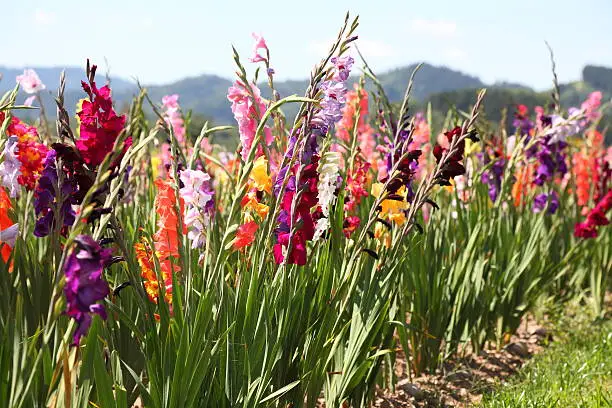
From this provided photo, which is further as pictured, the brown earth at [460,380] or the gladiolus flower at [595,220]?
the gladiolus flower at [595,220]

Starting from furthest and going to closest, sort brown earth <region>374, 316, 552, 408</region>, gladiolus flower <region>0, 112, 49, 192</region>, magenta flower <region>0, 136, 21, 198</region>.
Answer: brown earth <region>374, 316, 552, 408</region>, gladiolus flower <region>0, 112, 49, 192</region>, magenta flower <region>0, 136, 21, 198</region>

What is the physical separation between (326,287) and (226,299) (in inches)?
19.0

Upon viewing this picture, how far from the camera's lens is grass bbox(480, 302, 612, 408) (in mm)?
3096

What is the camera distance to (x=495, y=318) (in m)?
4.13

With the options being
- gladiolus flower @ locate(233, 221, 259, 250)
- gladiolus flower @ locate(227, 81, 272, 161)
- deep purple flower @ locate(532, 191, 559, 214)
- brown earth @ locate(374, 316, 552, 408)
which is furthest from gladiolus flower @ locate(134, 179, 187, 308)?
deep purple flower @ locate(532, 191, 559, 214)

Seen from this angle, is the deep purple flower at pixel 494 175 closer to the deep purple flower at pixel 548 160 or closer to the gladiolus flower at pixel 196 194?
the deep purple flower at pixel 548 160

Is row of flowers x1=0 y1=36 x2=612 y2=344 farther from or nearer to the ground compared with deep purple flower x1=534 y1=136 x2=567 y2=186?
farther from the ground

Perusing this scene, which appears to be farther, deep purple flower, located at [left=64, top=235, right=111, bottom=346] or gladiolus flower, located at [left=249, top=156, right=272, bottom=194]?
gladiolus flower, located at [left=249, top=156, right=272, bottom=194]

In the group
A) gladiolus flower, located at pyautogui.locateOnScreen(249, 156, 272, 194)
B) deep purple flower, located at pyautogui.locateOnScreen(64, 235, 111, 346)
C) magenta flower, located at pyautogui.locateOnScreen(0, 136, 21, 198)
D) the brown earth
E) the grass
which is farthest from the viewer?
the brown earth

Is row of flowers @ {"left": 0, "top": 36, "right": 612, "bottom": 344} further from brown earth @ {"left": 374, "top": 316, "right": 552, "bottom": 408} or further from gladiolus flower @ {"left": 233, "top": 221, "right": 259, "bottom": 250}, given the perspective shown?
brown earth @ {"left": 374, "top": 316, "right": 552, "bottom": 408}

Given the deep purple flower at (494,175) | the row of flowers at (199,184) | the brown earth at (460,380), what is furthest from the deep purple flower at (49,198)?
the deep purple flower at (494,175)

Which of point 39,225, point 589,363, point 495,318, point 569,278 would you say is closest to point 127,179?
point 39,225

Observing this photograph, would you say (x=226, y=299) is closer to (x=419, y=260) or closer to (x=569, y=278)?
(x=419, y=260)

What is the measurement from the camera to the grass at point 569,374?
310 cm
